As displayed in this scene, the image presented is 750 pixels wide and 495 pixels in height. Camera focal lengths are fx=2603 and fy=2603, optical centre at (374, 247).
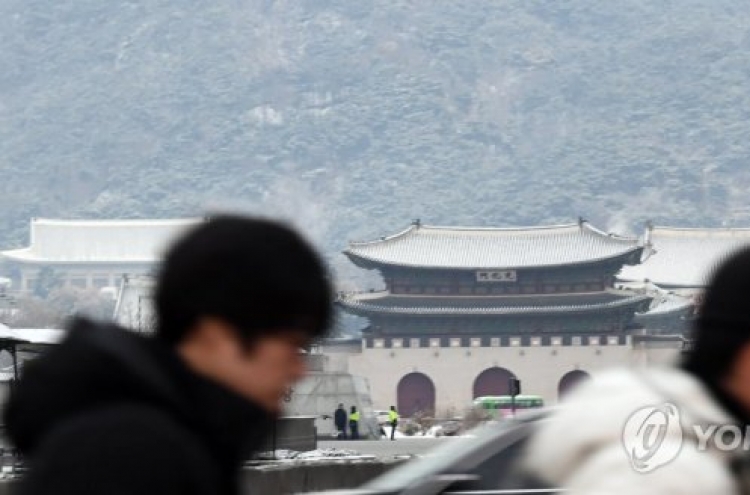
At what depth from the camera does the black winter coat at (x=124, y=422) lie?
2.84 meters

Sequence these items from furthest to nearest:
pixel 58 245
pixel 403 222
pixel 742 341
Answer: pixel 403 222
pixel 58 245
pixel 742 341

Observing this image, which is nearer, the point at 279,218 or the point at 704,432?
the point at 279,218

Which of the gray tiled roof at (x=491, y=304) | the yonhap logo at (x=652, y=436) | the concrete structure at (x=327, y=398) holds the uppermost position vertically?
the gray tiled roof at (x=491, y=304)

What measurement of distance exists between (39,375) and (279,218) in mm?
380

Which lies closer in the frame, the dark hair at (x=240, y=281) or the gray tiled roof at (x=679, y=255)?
the dark hair at (x=240, y=281)

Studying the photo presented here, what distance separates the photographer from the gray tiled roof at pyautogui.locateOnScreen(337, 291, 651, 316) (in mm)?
81188

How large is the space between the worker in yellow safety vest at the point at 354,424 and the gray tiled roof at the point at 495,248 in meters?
20.9

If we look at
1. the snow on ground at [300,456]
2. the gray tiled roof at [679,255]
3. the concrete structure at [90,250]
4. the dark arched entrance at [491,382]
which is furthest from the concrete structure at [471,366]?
the concrete structure at [90,250]

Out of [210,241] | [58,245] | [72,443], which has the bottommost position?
[72,443]

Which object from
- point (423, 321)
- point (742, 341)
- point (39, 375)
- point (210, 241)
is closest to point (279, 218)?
point (210, 241)

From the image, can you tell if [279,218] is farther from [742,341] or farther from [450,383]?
[450,383]

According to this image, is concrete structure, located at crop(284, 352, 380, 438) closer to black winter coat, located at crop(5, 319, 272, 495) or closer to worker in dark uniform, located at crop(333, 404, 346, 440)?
worker in dark uniform, located at crop(333, 404, 346, 440)

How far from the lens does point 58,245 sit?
17100 cm

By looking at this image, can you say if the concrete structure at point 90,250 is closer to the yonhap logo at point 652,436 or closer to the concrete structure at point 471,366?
the concrete structure at point 471,366
